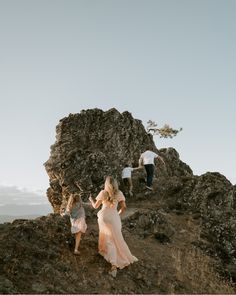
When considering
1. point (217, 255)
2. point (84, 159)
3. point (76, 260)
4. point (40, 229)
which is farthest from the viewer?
point (84, 159)

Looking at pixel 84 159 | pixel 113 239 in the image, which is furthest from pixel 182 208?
pixel 113 239

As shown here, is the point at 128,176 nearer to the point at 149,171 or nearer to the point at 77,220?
the point at 149,171

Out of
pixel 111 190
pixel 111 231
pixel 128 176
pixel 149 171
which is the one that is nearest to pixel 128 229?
pixel 111 231

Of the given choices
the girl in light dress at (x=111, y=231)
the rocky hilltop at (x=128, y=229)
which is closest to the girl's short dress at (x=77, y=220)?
the rocky hilltop at (x=128, y=229)

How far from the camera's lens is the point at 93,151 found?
28.9 metres

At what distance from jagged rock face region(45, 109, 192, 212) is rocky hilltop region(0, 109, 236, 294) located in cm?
7

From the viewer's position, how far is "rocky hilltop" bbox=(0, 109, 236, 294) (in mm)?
13805

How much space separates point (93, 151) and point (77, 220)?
13.4 m

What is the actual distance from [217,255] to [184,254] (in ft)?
6.90

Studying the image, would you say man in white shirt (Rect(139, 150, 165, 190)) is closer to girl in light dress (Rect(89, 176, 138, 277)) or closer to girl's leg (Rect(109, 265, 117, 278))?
girl in light dress (Rect(89, 176, 138, 277))

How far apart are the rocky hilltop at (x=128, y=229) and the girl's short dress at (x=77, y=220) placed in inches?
28.9

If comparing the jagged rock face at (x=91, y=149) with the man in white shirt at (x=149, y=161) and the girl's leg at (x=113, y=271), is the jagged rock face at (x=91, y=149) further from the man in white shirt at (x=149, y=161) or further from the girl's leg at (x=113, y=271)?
the girl's leg at (x=113, y=271)

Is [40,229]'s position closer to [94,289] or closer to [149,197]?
[94,289]

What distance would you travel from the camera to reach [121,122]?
106ft
